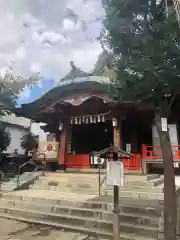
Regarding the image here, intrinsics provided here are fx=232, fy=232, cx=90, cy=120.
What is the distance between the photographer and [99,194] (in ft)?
30.4

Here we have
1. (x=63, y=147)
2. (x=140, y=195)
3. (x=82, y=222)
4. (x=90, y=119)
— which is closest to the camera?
(x=82, y=222)

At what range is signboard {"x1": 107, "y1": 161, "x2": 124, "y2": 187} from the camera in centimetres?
514

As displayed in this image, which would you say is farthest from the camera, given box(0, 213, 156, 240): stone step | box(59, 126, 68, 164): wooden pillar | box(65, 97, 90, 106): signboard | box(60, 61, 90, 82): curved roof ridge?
box(60, 61, 90, 82): curved roof ridge

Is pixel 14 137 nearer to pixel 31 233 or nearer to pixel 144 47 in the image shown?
Result: pixel 31 233

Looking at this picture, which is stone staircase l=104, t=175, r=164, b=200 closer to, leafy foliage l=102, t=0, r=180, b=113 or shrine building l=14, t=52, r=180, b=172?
shrine building l=14, t=52, r=180, b=172

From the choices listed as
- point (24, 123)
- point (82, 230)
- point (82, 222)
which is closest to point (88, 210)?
point (82, 222)

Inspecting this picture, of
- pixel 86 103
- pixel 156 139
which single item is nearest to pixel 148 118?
pixel 156 139

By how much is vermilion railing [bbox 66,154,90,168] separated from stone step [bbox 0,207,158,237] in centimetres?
595

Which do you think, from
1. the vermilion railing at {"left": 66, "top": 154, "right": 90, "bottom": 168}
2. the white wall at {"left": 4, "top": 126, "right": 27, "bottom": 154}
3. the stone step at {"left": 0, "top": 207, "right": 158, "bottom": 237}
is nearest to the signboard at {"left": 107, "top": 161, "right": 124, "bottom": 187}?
the stone step at {"left": 0, "top": 207, "right": 158, "bottom": 237}

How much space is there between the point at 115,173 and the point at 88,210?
2904mm

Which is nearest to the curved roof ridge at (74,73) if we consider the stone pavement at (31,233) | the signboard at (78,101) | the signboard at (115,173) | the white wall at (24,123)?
the signboard at (78,101)

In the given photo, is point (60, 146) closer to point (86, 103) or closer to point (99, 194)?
point (86, 103)

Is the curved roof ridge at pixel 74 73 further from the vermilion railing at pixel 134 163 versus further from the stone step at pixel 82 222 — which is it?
the stone step at pixel 82 222

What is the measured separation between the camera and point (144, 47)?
17.4ft
